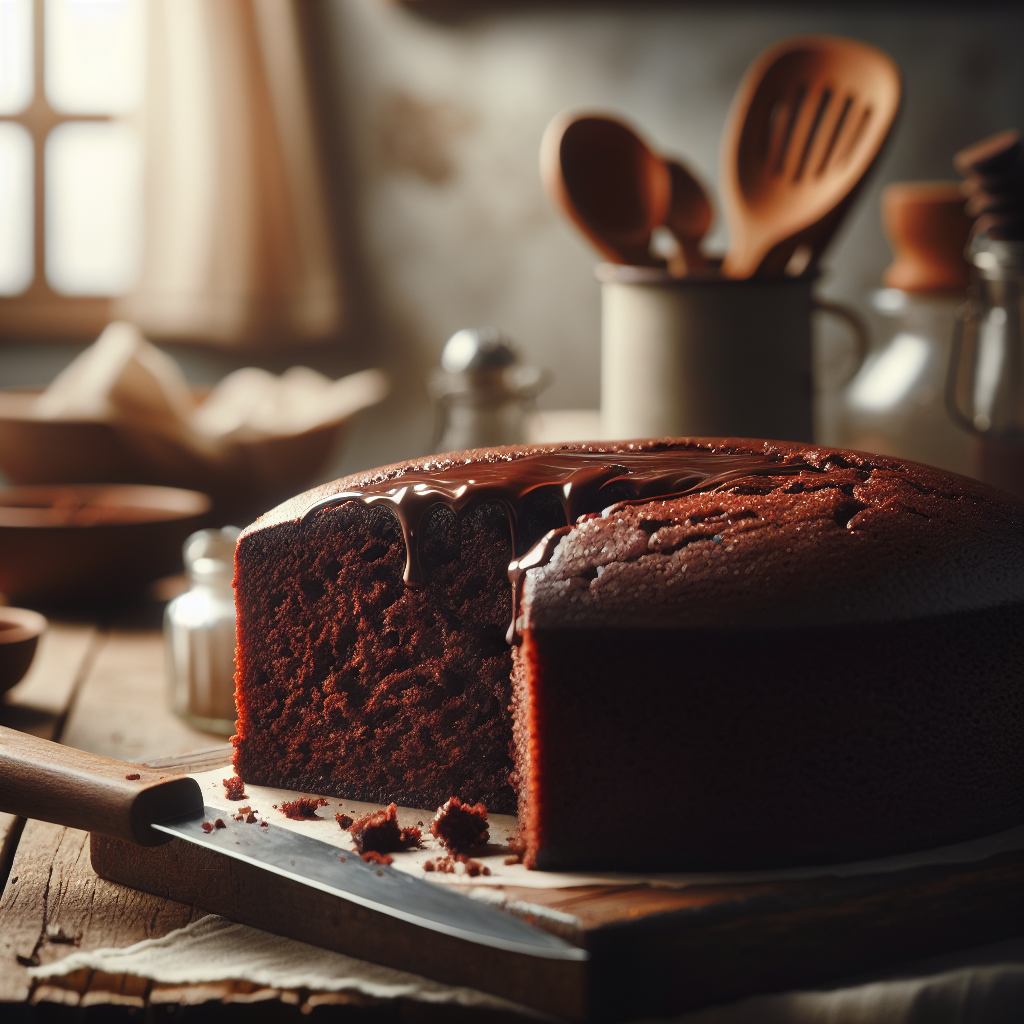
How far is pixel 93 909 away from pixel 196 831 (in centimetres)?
10

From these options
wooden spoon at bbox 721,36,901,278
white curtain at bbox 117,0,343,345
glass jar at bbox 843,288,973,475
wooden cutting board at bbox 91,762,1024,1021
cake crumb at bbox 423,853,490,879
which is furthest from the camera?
white curtain at bbox 117,0,343,345

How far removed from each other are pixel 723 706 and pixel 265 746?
1.44ft

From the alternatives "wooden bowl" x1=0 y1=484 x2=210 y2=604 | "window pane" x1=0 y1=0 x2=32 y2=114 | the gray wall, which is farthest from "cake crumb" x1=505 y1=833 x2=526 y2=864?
"window pane" x1=0 y1=0 x2=32 y2=114

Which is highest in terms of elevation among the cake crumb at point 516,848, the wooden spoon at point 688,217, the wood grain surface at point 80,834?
the wooden spoon at point 688,217

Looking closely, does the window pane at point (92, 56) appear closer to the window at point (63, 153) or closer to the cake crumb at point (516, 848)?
the window at point (63, 153)

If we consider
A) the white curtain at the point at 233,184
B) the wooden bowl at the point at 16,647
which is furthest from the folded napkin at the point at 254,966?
the white curtain at the point at 233,184

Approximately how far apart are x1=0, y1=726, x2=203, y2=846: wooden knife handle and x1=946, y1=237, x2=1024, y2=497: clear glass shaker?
105 cm

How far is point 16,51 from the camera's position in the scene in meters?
3.76

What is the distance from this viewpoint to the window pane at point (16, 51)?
371cm

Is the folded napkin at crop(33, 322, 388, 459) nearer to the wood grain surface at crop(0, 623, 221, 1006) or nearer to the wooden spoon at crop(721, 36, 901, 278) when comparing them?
the wood grain surface at crop(0, 623, 221, 1006)

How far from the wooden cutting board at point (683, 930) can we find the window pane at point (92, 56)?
3.38 m

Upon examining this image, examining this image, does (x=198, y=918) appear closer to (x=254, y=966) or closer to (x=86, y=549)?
(x=254, y=966)

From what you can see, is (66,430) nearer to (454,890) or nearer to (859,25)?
(454,890)

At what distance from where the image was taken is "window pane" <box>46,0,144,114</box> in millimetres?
3746
